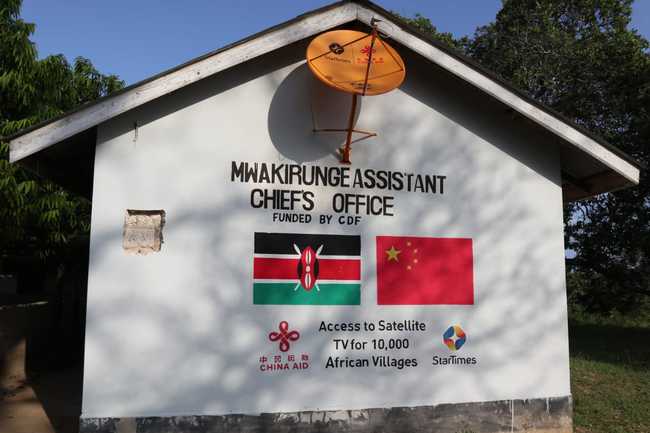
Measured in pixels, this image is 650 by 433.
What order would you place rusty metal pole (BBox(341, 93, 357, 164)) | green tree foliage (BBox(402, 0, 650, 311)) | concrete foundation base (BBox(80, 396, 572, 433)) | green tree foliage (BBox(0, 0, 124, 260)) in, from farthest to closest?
green tree foliage (BBox(402, 0, 650, 311))
green tree foliage (BBox(0, 0, 124, 260))
rusty metal pole (BBox(341, 93, 357, 164))
concrete foundation base (BBox(80, 396, 572, 433))

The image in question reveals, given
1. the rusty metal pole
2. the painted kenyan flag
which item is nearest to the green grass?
the painted kenyan flag

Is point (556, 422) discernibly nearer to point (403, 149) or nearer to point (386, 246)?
point (386, 246)

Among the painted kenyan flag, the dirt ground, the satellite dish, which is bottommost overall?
the dirt ground

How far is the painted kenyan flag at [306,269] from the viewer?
595 centimetres

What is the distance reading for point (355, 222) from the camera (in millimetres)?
6293

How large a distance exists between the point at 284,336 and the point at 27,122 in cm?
591

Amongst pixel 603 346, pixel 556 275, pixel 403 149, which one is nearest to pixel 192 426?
pixel 403 149

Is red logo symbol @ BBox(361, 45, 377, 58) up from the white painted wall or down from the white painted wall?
up

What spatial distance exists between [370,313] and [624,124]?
1354cm

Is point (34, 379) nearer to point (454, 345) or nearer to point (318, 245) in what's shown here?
point (318, 245)

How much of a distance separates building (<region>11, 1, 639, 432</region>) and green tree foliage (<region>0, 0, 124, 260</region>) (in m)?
1.75

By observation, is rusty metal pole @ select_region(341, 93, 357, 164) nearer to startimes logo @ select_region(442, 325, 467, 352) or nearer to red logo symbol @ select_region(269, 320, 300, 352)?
Result: red logo symbol @ select_region(269, 320, 300, 352)

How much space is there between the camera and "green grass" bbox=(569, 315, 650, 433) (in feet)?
23.7

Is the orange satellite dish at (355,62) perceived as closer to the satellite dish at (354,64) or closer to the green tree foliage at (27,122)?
the satellite dish at (354,64)
